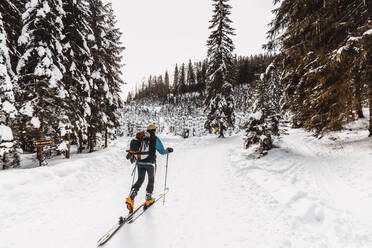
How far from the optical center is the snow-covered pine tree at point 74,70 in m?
10.6

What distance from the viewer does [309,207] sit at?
14.3ft

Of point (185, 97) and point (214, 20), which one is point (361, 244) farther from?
point (185, 97)

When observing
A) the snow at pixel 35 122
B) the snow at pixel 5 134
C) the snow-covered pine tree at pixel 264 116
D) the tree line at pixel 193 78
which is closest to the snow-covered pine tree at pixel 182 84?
the tree line at pixel 193 78

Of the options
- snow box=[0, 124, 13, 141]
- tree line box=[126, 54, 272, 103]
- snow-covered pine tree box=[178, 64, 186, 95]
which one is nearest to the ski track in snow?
snow box=[0, 124, 13, 141]

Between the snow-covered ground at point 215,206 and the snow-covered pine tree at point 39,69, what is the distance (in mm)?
3646

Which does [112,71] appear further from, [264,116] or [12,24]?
[264,116]

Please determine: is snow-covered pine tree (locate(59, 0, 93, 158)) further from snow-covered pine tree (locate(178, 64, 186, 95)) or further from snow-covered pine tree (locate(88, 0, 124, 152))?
snow-covered pine tree (locate(178, 64, 186, 95))

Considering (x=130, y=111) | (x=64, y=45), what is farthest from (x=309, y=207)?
(x=130, y=111)

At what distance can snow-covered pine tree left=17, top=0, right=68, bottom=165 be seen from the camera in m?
8.64

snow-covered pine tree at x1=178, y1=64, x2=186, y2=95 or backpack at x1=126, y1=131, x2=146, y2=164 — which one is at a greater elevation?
snow-covered pine tree at x1=178, y1=64, x2=186, y2=95

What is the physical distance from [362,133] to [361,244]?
334 inches

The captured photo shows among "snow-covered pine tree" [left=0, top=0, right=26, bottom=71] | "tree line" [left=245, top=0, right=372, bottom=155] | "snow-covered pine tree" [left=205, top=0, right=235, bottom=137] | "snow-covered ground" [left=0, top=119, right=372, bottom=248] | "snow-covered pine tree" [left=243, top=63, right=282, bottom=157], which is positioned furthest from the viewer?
"snow-covered pine tree" [left=205, top=0, right=235, bottom=137]

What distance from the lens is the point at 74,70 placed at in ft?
38.0

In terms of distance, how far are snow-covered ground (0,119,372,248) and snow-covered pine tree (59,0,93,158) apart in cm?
390
